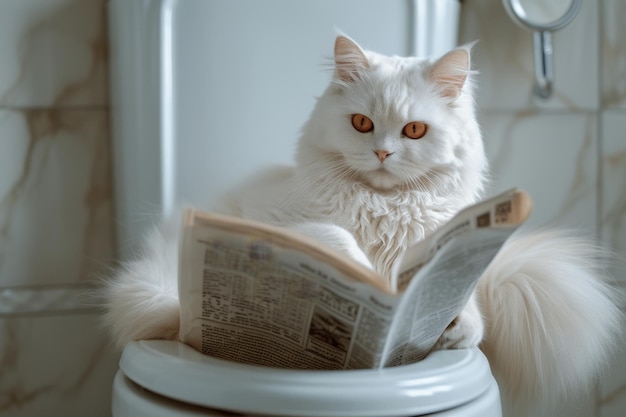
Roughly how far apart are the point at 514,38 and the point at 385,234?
2.00 ft

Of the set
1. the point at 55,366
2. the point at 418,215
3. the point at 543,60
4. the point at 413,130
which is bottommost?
the point at 55,366

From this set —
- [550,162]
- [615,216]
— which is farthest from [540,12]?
[615,216]

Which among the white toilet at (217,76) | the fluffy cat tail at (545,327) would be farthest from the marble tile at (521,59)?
the fluffy cat tail at (545,327)

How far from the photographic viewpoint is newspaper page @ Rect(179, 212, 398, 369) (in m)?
0.56

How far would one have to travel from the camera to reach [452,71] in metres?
0.85

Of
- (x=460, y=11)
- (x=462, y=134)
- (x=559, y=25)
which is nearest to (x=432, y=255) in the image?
(x=462, y=134)

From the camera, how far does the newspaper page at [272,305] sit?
56cm

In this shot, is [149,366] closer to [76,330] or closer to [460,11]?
[76,330]

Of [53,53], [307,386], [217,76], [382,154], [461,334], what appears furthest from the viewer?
[53,53]

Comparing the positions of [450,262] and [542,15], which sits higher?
[542,15]

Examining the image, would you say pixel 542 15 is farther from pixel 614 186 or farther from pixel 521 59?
pixel 614 186

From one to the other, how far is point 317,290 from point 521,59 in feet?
2.81

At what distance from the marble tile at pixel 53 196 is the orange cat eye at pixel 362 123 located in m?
0.57

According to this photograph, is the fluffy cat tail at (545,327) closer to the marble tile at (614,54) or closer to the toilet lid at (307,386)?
the toilet lid at (307,386)
